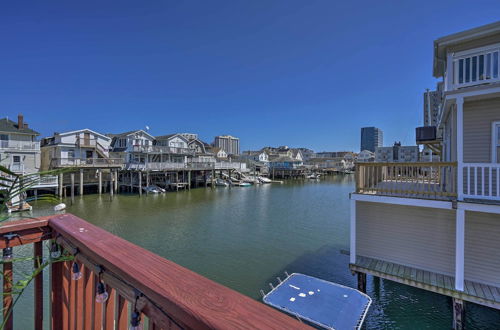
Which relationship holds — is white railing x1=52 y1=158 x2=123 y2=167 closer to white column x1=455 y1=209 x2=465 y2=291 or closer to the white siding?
the white siding

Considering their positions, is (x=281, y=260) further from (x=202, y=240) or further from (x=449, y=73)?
(x=449, y=73)

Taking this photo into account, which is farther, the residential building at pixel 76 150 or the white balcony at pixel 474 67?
the residential building at pixel 76 150

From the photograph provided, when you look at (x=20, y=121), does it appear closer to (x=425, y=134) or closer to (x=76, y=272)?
(x=76, y=272)

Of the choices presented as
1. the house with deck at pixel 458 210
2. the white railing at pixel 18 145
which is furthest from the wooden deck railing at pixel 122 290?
the white railing at pixel 18 145

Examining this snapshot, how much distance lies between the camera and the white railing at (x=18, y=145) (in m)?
22.1

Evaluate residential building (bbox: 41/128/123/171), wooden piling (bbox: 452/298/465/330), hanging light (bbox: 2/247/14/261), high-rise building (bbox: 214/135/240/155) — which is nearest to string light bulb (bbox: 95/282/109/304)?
hanging light (bbox: 2/247/14/261)

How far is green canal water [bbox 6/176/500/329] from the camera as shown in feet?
21.7

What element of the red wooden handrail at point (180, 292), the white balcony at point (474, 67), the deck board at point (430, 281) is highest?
the white balcony at point (474, 67)


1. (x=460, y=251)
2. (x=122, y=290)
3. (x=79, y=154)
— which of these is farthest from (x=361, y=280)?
(x=79, y=154)

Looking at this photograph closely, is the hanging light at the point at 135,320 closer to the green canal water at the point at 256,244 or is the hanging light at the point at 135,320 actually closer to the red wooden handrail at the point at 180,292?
the red wooden handrail at the point at 180,292

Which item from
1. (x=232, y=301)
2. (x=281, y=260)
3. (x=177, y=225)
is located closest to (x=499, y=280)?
(x=281, y=260)

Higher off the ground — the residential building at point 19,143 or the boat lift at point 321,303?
the residential building at point 19,143

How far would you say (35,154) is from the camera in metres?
23.6

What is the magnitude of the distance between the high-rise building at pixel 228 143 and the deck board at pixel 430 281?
325ft
